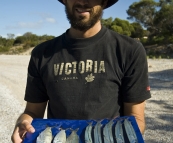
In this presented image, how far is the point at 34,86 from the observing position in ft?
7.71

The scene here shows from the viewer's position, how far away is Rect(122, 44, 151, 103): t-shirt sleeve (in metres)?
2.03

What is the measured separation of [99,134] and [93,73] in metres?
0.49

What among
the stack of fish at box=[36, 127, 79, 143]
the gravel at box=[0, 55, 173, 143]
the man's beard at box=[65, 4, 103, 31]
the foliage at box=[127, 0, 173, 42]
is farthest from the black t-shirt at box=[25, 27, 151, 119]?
the foliage at box=[127, 0, 173, 42]

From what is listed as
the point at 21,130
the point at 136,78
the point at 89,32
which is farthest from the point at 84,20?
the point at 21,130

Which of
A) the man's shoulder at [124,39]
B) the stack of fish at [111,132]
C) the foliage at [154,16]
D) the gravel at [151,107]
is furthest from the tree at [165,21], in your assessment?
the stack of fish at [111,132]

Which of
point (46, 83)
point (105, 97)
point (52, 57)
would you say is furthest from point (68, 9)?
point (105, 97)

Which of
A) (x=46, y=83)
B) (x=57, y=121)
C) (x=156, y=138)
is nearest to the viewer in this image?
(x=57, y=121)

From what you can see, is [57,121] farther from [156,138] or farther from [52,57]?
[156,138]

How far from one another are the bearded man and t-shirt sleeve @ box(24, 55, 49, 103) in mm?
69

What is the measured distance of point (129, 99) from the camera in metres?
2.08

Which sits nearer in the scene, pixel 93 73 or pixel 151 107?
pixel 93 73

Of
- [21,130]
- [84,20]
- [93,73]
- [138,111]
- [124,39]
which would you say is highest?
[84,20]

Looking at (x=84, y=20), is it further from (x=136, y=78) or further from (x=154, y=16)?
(x=154, y=16)

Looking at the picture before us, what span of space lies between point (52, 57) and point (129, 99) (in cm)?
74
